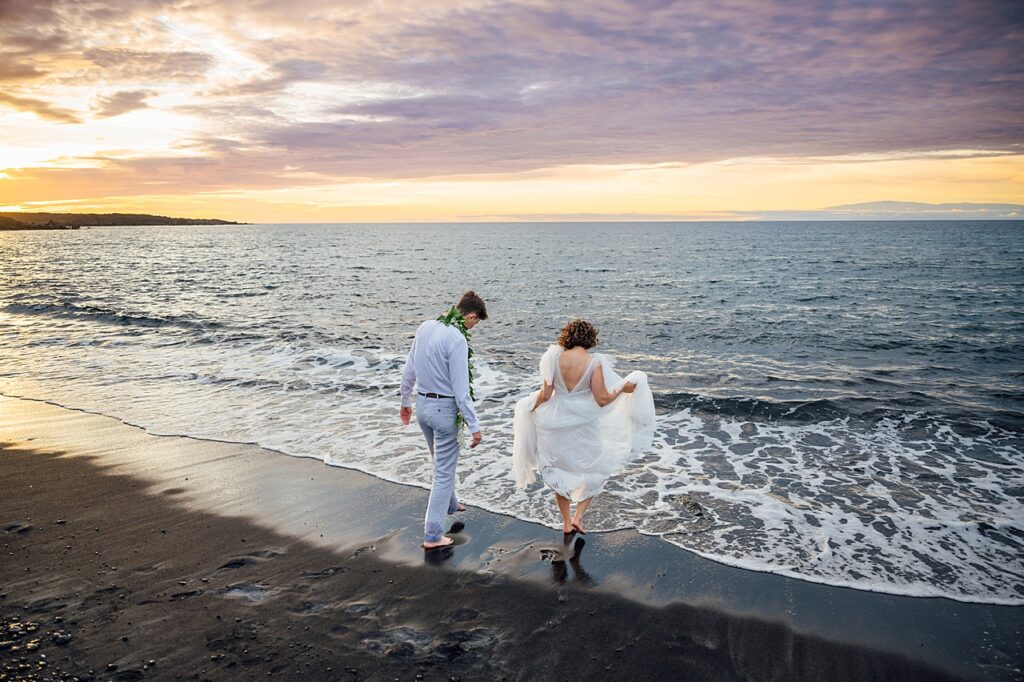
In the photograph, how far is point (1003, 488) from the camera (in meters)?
7.65

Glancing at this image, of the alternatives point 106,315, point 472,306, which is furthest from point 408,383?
point 106,315

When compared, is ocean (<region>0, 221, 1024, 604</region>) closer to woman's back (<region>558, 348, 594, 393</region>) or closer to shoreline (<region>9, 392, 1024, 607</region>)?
shoreline (<region>9, 392, 1024, 607</region>)

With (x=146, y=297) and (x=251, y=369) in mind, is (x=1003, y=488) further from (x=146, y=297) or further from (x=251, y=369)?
(x=146, y=297)

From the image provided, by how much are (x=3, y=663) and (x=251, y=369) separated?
36.2ft

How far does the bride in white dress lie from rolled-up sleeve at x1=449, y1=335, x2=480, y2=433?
817 mm

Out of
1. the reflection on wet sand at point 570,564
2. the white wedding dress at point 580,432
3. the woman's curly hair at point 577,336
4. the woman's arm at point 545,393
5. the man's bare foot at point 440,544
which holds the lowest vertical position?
the reflection on wet sand at point 570,564

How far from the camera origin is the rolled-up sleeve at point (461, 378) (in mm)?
5430

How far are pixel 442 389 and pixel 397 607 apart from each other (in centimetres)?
192

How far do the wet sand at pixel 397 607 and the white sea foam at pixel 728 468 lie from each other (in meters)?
0.54

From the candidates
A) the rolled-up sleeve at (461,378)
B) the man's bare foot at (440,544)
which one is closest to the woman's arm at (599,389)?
the rolled-up sleeve at (461,378)

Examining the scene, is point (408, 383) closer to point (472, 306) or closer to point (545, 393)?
point (472, 306)

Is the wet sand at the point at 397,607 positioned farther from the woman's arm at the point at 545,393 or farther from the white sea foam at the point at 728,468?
the woman's arm at the point at 545,393

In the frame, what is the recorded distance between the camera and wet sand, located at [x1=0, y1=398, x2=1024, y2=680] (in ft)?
13.6

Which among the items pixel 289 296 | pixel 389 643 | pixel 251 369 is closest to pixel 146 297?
pixel 289 296
